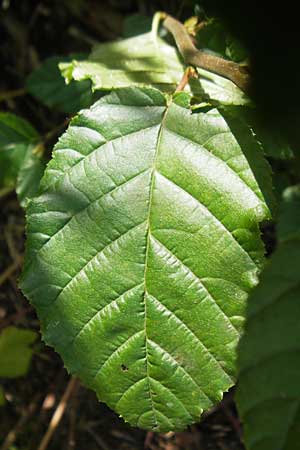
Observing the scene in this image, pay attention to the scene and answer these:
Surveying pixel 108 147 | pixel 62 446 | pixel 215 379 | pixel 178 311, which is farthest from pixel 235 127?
pixel 62 446

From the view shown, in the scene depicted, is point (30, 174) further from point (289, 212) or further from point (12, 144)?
point (289, 212)

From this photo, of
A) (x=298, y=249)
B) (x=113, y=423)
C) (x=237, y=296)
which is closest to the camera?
(x=298, y=249)

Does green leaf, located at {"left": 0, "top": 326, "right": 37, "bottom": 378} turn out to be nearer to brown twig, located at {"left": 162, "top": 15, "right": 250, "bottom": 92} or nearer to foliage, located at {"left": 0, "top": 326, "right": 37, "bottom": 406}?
foliage, located at {"left": 0, "top": 326, "right": 37, "bottom": 406}

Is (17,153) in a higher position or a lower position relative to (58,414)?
higher

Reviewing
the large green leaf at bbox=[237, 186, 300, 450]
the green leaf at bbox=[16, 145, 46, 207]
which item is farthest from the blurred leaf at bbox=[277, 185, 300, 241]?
the large green leaf at bbox=[237, 186, 300, 450]

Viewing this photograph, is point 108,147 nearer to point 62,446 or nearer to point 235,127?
point 235,127

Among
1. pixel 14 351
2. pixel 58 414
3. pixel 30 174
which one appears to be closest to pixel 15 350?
pixel 14 351
